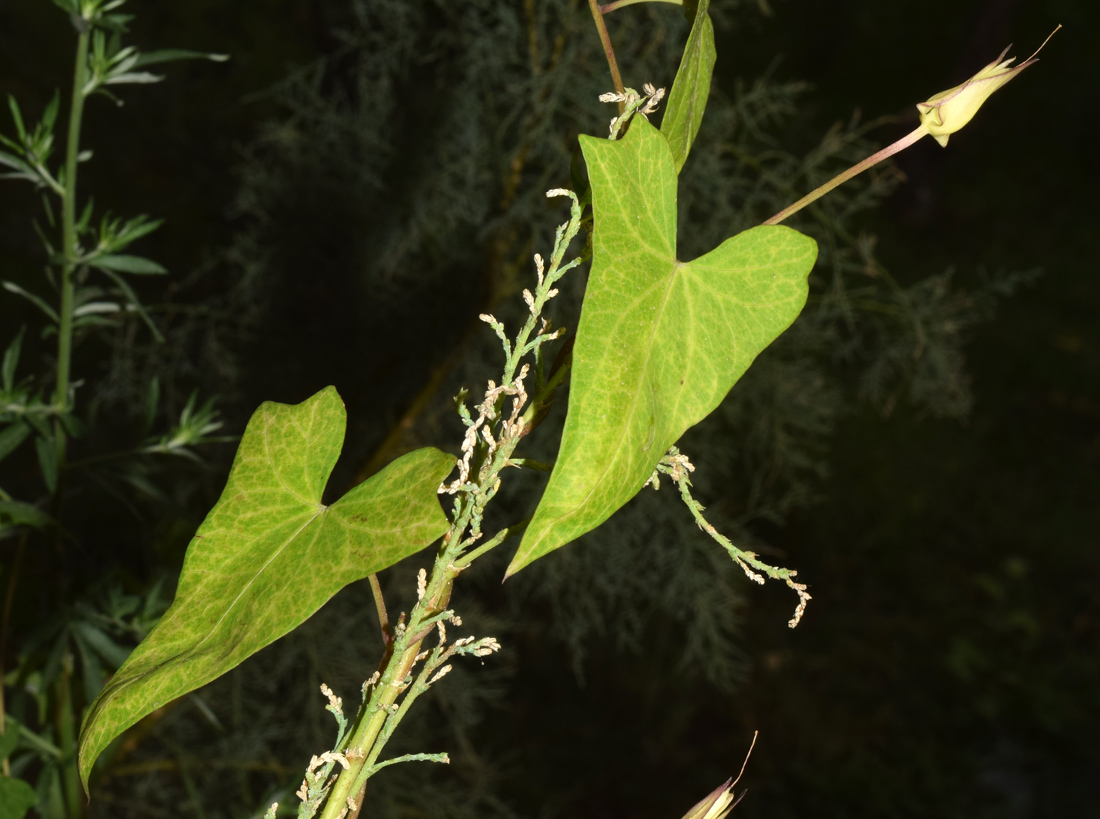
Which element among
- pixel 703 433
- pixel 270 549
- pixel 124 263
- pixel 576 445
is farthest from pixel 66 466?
pixel 703 433

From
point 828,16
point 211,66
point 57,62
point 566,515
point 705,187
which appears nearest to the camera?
point 566,515

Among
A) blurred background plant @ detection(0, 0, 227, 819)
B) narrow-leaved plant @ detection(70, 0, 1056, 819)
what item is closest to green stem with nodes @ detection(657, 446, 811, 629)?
narrow-leaved plant @ detection(70, 0, 1056, 819)

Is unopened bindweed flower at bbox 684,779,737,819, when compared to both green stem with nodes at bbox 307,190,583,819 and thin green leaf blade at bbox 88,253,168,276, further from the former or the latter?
thin green leaf blade at bbox 88,253,168,276

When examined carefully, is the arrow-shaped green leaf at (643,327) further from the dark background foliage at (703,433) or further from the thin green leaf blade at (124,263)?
the dark background foliage at (703,433)

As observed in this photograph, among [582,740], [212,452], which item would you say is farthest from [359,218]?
[582,740]

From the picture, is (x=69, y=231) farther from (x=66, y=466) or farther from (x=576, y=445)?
(x=576, y=445)

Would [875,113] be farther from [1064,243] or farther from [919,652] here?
[919,652]

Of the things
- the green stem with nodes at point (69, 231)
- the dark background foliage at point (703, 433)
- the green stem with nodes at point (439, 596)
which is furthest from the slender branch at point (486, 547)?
the dark background foliage at point (703, 433)
